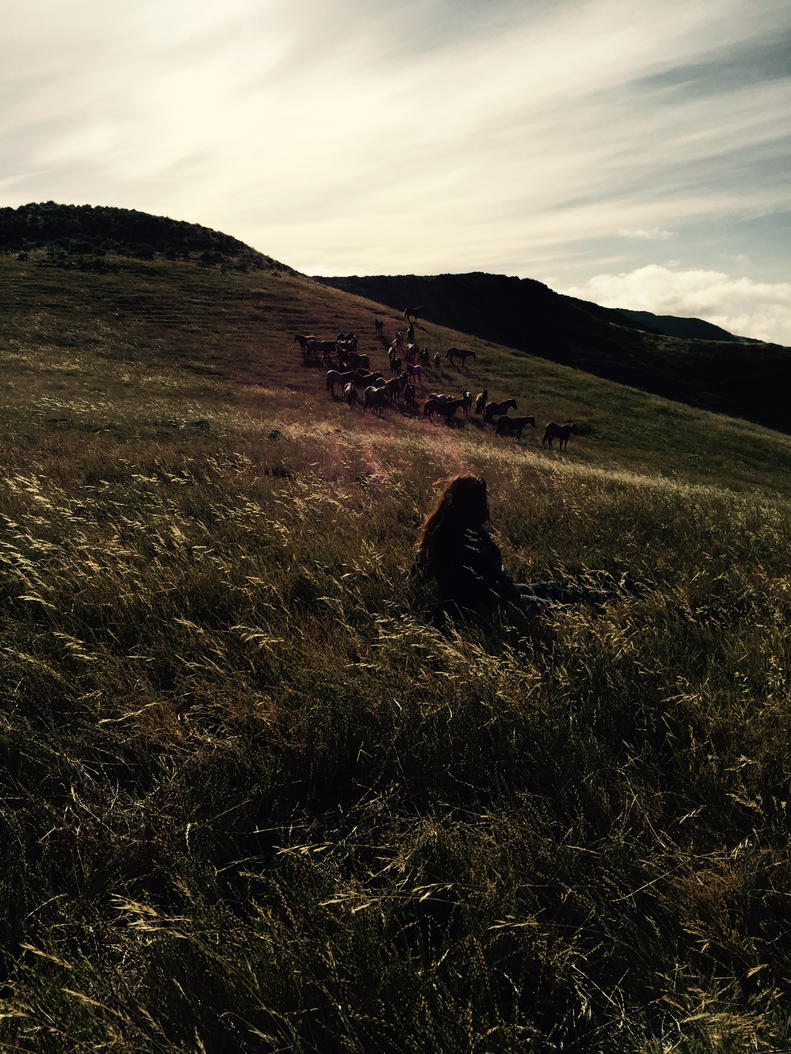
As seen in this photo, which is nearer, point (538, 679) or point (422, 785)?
point (422, 785)

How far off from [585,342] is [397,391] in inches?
2505

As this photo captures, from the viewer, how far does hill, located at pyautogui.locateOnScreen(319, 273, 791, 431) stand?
73438 millimetres

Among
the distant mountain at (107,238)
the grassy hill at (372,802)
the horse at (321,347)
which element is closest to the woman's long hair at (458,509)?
the grassy hill at (372,802)

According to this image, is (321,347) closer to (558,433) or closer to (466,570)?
(558,433)

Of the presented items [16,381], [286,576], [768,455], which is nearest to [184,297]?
[16,381]

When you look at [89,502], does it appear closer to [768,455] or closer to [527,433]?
[527,433]

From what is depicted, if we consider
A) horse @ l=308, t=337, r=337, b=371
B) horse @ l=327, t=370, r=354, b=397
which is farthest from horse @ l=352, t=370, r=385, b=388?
horse @ l=308, t=337, r=337, b=371

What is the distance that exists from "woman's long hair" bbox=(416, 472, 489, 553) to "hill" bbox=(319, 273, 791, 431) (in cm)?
7051

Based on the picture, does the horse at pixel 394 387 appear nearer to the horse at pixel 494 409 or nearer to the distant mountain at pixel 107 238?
the horse at pixel 494 409

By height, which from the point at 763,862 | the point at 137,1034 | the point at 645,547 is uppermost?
the point at 645,547

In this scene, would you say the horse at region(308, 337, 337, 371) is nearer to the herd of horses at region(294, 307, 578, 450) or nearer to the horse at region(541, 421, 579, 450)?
the herd of horses at region(294, 307, 578, 450)

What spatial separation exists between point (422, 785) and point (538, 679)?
0.92 metres

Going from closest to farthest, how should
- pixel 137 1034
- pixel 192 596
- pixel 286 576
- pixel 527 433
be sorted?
pixel 137 1034, pixel 192 596, pixel 286 576, pixel 527 433

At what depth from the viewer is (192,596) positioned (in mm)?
4078
